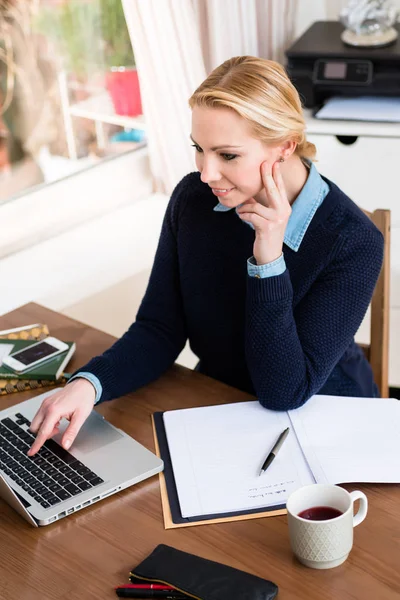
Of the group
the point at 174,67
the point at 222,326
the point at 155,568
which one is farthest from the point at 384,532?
the point at 174,67

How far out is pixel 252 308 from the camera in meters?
1.37

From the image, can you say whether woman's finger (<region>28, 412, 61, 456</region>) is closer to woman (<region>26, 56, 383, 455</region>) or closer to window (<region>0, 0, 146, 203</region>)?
woman (<region>26, 56, 383, 455</region>)

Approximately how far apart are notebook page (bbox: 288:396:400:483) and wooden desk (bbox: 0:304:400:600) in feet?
0.09

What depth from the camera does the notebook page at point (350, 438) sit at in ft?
3.88

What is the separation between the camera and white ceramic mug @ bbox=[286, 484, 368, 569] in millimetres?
1001

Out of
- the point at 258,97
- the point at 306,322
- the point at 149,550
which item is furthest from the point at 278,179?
the point at 149,550

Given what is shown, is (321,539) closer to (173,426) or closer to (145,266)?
(173,426)

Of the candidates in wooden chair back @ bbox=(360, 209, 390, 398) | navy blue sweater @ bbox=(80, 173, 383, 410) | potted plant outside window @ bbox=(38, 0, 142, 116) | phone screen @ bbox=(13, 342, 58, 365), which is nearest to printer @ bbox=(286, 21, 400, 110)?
potted plant outside window @ bbox=(38, 0, 142, 116)

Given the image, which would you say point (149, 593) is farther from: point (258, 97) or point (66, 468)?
point (258, 97)

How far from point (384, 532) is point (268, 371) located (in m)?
0.36

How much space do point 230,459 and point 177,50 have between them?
4.45ft

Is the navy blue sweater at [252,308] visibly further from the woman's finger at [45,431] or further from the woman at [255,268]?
the woman's finger at [45,431]

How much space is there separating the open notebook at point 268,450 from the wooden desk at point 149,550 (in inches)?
1.4

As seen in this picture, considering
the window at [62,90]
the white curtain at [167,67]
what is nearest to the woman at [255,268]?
the white curtain at [167,67]
